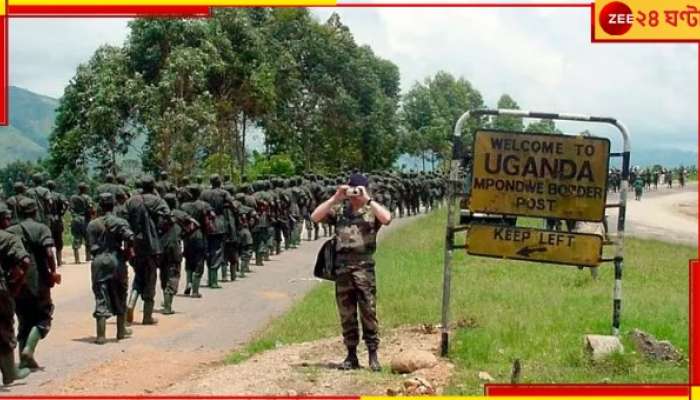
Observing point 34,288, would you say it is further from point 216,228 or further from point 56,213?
point 56,213

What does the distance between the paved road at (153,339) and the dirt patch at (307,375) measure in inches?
20.5

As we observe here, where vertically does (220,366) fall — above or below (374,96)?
below

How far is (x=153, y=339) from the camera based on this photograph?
11.2 metres

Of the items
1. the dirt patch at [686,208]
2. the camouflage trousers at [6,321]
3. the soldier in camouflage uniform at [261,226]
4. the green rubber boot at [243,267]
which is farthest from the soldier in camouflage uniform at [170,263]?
the dirt patch at [686,208]

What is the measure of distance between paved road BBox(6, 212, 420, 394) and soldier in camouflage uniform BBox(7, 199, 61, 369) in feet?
1.01

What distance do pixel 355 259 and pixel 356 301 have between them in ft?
1.14

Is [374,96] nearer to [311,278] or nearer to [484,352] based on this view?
[311,278]

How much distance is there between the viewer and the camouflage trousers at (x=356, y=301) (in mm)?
8305

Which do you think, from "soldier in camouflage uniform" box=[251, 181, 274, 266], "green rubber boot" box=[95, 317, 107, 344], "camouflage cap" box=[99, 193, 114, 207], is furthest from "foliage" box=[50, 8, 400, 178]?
"green rubber boot" box=[95, 317, 107, 344]

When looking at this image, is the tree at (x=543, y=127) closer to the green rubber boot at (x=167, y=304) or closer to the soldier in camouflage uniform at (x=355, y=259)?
the soldier in camouflage uniform at (x=355, y=259)

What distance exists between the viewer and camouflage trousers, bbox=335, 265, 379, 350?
8305 mm

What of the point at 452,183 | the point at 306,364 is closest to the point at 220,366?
the point at 306,364

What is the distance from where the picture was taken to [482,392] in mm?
7438

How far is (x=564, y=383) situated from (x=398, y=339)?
2544 millimetres
